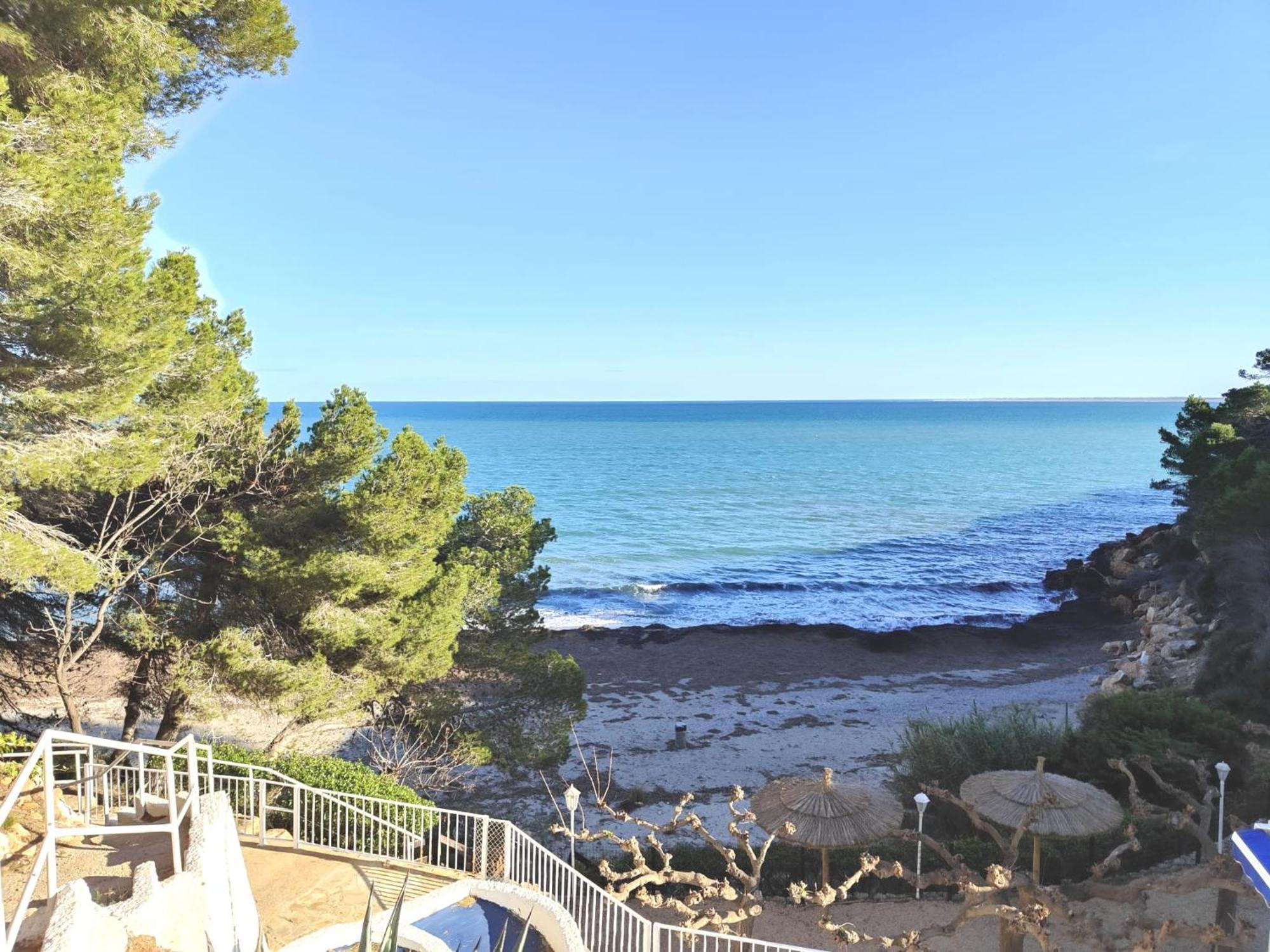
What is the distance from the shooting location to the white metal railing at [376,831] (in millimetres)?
8562

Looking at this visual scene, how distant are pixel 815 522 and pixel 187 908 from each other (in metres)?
52.2

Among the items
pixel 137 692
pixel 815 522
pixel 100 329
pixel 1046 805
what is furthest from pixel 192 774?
pixel 815 522

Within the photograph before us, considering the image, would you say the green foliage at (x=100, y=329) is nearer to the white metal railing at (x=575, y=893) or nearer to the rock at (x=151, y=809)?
the rock at (x=151, y=809)

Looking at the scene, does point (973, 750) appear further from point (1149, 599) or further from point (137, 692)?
point (1149, 599)

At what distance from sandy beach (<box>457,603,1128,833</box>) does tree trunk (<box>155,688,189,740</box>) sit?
20.2 feet

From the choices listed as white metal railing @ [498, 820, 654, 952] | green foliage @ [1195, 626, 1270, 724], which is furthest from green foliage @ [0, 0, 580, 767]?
green foliage @ [1195, 626, 1270, 724]

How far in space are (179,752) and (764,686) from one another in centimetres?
1801

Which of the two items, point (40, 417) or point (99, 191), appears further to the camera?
point (40, 417)

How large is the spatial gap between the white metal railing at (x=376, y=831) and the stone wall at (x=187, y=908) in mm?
1907

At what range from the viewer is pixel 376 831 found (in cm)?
1012

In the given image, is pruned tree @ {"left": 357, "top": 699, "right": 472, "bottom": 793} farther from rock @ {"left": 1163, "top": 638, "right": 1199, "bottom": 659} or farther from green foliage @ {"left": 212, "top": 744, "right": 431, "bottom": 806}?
rock @ {"left": 1163, "top": 638, "right": 1199, "bottom": 659}

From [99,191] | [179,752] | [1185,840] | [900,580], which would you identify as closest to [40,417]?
[99,191]

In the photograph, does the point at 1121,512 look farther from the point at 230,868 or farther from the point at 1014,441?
the point at 1014,441

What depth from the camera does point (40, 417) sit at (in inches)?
360
